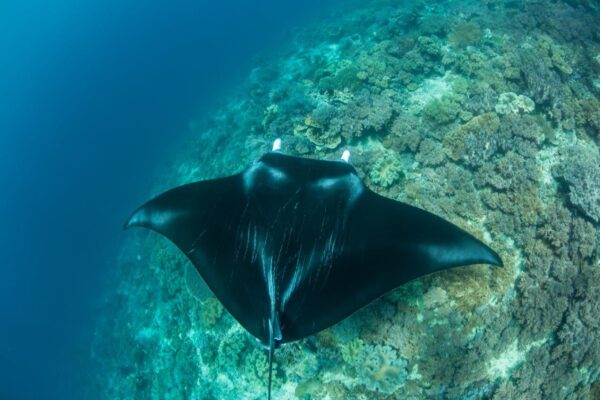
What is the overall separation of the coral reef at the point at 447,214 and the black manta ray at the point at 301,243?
237 cm

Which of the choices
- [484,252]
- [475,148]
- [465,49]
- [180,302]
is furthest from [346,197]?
[465,49]

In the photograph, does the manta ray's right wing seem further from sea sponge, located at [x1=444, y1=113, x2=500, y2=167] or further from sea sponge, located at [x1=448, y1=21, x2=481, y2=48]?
sea sponge, located at [x1=448, y1=21, x2=481, y2=48]

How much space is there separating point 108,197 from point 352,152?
87.0ft

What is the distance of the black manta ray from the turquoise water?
2.36m

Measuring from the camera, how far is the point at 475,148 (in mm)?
7578

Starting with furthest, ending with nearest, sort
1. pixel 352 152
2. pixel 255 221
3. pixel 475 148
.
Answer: pixel 352 152, pixel 475 148, pixel 255 221

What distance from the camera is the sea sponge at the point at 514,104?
8.38 metres

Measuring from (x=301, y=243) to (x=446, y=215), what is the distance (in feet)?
13.1

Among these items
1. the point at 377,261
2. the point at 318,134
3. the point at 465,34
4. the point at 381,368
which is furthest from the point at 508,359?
the point at 465,34

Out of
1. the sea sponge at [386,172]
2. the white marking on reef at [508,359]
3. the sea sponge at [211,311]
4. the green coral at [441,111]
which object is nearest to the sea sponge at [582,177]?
the green coral at [441,111]

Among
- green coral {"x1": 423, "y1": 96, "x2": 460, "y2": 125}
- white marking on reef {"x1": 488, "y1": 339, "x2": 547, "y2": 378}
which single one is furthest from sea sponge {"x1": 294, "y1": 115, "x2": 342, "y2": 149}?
white marking on reef {"x1": 488, "y1": 339, "x2": 547, "y2": 378}

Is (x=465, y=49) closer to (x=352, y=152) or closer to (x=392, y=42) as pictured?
(x=392, y=42)

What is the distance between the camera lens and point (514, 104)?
8.46 metres

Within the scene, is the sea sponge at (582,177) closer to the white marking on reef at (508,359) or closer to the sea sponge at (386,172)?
the white marking on reef at (508,359)
